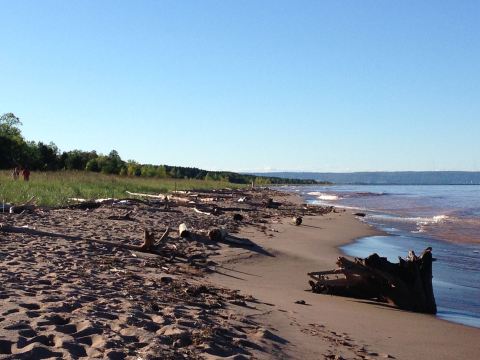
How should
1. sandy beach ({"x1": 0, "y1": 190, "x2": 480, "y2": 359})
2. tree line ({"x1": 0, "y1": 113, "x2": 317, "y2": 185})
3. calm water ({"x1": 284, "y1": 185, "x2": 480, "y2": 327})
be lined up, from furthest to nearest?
tree line ({"x1": 0, "y1": 113, "x2": 317, "y2": 185}), calm water ({"x1": 284, "y1": 185, "x2": 480, "y2": 327}), sandy beach ({"x1": 0, "y1": 190, "x2": 480, "y2": 359})

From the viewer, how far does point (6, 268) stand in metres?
7.59

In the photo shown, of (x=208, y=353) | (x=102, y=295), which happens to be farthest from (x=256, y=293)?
(x=208, y=353)

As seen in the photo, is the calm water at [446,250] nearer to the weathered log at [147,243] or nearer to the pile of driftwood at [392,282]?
the pile of driftwood at [392,282]

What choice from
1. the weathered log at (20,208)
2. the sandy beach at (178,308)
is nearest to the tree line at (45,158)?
the weathered log at (20,208)

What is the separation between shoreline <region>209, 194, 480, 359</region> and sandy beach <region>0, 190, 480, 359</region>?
19mm

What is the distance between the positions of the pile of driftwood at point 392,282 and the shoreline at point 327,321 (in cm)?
26

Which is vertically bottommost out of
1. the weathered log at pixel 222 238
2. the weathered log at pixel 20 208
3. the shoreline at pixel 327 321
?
the shoreline at pixel 327 321

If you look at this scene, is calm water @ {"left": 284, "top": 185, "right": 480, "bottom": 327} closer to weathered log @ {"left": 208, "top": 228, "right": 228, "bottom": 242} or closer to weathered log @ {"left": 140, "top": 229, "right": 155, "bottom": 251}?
weathered log @ {"left": 208, "top": 228, "right": 228, "bottom": 242}

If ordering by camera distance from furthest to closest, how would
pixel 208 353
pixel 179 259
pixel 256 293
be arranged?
1. pixel 179 259
2. pixel 256 293
3. pixel 208 353

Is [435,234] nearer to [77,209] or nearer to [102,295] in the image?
[77,209]

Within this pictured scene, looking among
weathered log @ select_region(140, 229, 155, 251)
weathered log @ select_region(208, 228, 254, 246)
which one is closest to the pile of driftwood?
weathered log @ select_region(140, 229, 155, 251)

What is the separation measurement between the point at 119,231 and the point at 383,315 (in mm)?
7722

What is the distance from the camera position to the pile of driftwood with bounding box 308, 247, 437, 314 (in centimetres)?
869

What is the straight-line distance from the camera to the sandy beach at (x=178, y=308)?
4.97 meters
